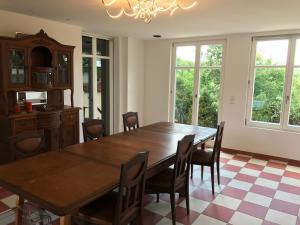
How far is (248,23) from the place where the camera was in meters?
3.92

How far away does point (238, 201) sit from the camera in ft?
9.92

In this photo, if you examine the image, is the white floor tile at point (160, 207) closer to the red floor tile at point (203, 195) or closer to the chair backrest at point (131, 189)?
the red floor tile at point (203, 195)

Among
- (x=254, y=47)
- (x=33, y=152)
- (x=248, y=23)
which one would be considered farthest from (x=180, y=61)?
(x=33, y=152)

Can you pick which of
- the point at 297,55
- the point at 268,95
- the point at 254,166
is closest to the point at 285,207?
the point at 254,166

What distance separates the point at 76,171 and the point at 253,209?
209cm

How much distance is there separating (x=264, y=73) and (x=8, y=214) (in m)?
4.59

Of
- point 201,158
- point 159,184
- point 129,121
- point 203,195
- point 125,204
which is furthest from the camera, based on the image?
point 129,121

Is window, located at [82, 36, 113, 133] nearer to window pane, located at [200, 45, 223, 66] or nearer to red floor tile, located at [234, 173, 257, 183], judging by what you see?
window pane, located at [200, 45, 223, 66]

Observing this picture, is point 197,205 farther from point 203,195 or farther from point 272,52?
point 272,52

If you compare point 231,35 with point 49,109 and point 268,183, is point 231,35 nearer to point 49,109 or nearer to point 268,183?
point 268,183

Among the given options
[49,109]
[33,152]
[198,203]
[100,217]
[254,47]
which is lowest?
[198,203]

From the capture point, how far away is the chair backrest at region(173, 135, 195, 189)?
2.35m

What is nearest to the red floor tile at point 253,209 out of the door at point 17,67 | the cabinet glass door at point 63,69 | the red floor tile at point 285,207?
the red floor tile at point 285,207

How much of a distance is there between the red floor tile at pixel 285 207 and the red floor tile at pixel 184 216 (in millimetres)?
966
